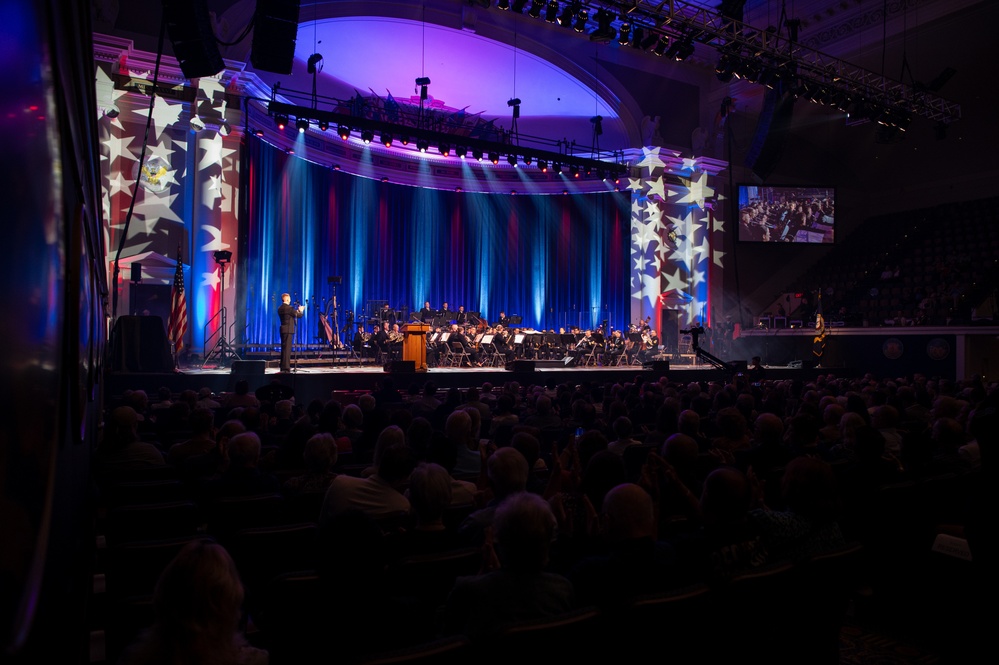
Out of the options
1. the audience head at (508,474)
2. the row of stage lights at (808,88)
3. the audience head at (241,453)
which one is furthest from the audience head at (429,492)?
the row of stage lights at (808,88)

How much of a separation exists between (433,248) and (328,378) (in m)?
10.1

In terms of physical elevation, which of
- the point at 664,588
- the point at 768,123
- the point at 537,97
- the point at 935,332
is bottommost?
the point at 664,588

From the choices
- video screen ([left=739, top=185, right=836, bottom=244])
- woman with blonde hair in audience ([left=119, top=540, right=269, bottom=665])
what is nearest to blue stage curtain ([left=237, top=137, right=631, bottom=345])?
video screen ([left=739, top=185, right=836, bottom=244])

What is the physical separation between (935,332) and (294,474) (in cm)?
1513

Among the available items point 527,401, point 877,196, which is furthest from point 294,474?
point 877,196

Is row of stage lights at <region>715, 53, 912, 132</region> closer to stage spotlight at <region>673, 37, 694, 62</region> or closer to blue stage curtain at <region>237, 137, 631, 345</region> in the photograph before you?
stage spotlight at <region>673, 37, 694, 62</region>

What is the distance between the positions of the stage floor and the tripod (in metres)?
0.24

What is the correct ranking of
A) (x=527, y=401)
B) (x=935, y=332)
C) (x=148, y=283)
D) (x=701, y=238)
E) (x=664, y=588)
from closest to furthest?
1. (x=664, y=588)
2. (x=527, y=401)
3. (x=148, y=283)
4. (x=935, y=332)
5. (x=701, y=238)

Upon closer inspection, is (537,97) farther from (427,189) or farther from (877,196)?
(877,196)

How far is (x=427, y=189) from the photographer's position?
64.4ft

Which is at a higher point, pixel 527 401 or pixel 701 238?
pixel 701 238

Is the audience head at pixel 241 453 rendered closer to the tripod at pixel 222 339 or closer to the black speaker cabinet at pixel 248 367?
the black speaker cabinet at pixel 248 367

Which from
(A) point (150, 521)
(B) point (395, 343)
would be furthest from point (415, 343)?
→ (A) point (150, 521)

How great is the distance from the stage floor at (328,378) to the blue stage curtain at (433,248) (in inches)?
147
